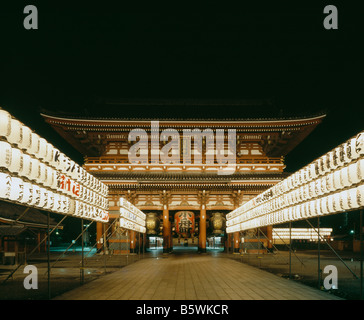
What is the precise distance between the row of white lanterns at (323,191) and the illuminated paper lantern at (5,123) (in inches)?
248

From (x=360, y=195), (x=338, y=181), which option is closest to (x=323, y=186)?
(x=338, y=181)

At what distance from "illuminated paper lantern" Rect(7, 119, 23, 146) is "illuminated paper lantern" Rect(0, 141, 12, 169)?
13cm

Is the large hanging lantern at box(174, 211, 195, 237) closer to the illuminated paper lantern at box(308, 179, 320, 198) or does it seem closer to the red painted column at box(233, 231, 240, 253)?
the red painted column at box(233, 231, 240, 253)

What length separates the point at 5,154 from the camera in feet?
19.5

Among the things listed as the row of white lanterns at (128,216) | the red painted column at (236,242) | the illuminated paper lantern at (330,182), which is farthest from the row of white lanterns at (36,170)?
the red painted column at (236,242)

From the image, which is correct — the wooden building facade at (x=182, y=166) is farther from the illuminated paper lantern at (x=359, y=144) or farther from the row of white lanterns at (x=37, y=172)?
the illuminated paper lantern at (x=359, y=144)

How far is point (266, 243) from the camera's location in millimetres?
23875

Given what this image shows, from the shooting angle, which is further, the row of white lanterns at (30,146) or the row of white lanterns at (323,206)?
the row of white lanterns at (323,206)

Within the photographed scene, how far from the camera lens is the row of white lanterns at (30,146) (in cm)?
596

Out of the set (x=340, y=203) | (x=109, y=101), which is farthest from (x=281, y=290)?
(x=109, y=101)

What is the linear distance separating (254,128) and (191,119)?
4.40m

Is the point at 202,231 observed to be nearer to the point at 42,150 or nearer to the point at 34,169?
the point at 42,150

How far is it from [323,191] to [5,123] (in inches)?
278
